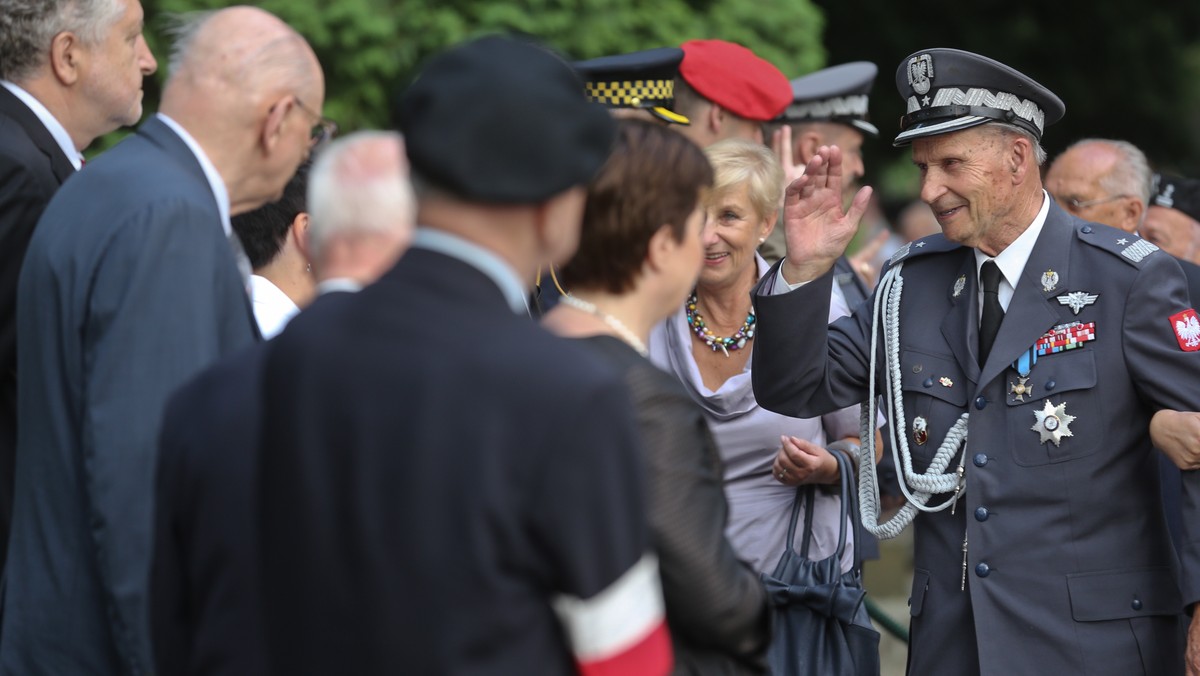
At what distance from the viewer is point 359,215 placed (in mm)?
2363

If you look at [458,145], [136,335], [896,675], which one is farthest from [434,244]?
[896,675]

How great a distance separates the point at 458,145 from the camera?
1.90m

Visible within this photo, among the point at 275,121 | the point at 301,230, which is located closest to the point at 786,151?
the point at 301,230

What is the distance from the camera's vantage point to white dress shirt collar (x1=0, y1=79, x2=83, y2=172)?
11.8ft

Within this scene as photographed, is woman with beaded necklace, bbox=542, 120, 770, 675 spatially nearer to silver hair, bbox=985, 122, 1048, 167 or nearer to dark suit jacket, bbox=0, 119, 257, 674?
dark suit jacket, bbox=0, 119, 257, 674

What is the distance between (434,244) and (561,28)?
218 inches

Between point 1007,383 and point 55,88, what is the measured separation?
253cm

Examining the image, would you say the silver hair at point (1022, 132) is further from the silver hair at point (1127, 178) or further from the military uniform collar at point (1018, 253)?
the silver hair at point (1127, 178)

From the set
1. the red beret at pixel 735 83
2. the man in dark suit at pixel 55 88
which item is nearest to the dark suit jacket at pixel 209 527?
the man in dark suit at pixel 55 88

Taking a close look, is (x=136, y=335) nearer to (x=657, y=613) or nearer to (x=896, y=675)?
(x=657, y=613)

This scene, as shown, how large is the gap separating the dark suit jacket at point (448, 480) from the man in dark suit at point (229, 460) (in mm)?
386

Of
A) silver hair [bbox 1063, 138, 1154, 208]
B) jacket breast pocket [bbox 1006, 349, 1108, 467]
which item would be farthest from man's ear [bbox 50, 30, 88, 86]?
silver hair [bbox 1063, 138, 1154, 208]

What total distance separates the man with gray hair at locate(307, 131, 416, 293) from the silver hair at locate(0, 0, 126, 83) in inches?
59.5

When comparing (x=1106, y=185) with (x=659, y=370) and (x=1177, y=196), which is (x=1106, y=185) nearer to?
(x=1177, y=196)
